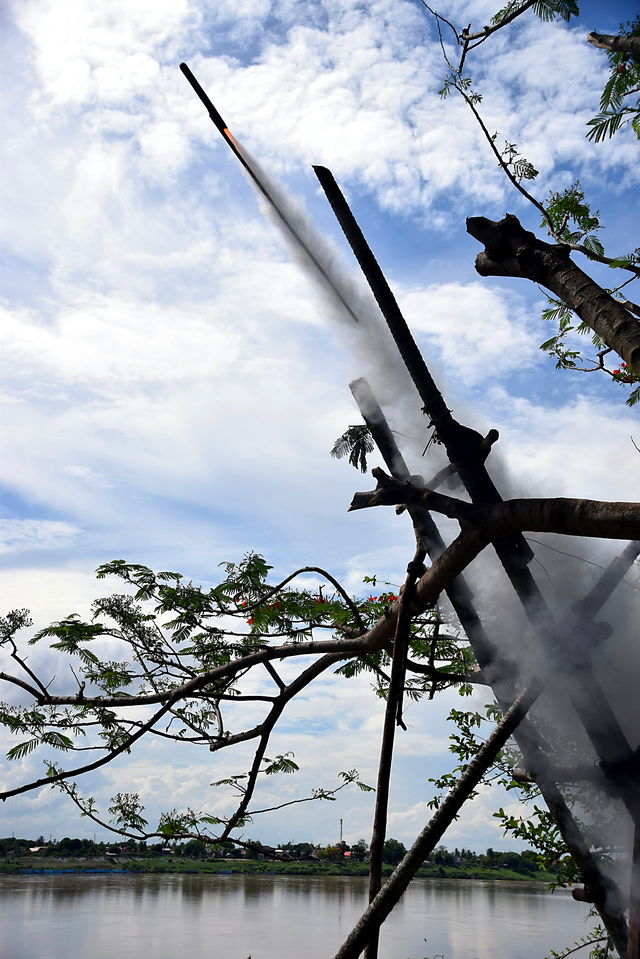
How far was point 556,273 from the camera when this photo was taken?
404cm

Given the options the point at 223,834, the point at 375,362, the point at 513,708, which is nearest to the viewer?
the point at 513,708

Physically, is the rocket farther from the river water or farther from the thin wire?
the river water

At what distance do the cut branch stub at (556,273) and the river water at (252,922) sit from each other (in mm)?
20473

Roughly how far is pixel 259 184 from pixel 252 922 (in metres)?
63.8

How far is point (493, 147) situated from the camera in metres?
6.17

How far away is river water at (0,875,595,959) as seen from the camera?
138 feet

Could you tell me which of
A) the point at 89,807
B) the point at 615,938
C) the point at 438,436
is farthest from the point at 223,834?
the point at 438,436

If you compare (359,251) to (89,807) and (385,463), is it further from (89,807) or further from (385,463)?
(89,807)

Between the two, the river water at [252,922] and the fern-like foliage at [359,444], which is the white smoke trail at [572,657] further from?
the river water at [252,922]

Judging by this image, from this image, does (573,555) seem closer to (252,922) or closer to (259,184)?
(259,184)

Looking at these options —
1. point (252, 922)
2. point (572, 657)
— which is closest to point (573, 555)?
point (572, 657)

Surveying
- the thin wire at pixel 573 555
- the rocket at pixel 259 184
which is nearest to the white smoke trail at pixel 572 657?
the thin wire at pixel 573 555

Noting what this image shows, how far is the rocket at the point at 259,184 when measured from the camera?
6.07 m

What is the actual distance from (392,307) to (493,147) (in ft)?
9.99
